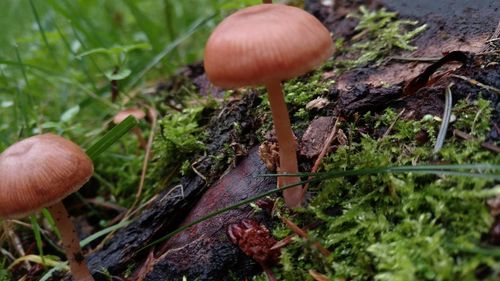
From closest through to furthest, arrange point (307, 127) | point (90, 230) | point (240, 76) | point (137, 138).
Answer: point (240, 76) < point (307, 127) < point (90, 230) < point (137, 138)

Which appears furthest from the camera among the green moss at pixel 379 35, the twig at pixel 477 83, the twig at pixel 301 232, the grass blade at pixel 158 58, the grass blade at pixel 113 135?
the grass blade at pixel 158 58

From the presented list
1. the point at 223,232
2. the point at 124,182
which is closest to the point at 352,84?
the point at 223,232

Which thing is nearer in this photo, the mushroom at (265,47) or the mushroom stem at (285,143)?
the mushroom at (265,47)

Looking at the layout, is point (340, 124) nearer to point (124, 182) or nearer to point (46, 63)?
point (124, 182)

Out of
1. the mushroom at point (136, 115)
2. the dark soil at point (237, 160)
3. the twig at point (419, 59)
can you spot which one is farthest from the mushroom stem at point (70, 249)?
the twig at point (419, 59)

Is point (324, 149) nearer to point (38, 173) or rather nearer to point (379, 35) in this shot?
point (379, 35)

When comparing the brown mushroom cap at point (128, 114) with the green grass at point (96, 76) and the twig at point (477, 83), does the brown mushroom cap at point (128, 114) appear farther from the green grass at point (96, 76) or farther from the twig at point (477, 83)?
the twig at point (477, 83)

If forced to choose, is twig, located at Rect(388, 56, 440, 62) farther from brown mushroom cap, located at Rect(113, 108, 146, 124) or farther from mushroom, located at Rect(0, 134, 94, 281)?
brown mushroom cap, located at Rect(113, 108, 146, 124)
